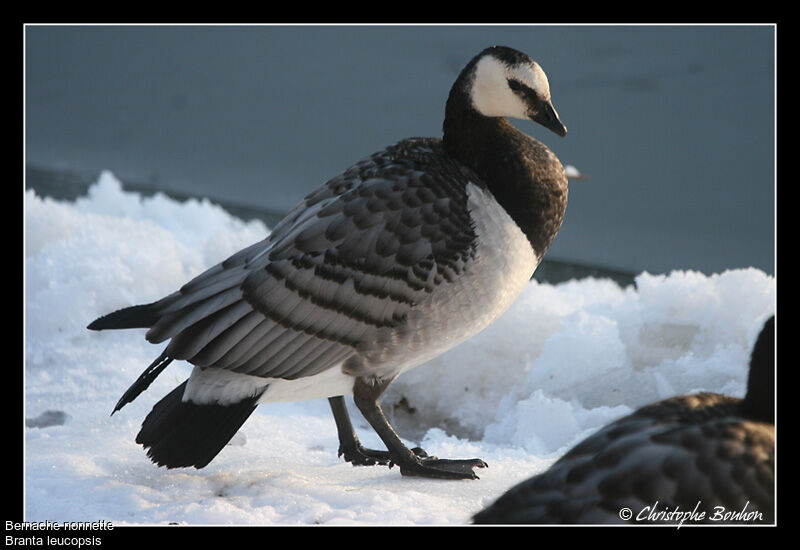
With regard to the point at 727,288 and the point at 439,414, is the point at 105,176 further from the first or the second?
the point at 727,288

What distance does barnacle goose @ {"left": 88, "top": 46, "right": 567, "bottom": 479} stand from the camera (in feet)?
11.3

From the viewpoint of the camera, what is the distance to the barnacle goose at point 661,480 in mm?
2396

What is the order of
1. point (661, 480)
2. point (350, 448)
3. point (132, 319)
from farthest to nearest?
point (350, 448) < point (132, 319) < point (661, 480)

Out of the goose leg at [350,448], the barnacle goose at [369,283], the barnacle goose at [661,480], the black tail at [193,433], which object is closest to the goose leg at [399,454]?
the barnacle goose at [369,283]

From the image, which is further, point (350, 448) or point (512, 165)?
point (350, 448)

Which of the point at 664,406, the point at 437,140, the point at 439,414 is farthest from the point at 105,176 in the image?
the point at 664,406

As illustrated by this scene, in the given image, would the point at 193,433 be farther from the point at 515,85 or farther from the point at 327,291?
the point at 515,85

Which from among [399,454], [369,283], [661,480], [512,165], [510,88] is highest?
[510,88]

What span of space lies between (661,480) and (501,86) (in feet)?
6.64

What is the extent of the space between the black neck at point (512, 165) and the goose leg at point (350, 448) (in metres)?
1.26

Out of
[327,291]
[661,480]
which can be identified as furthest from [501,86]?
[661,480]

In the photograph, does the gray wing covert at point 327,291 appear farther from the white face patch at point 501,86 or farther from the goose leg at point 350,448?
the goose leg at point 350,448

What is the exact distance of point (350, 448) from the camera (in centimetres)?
415

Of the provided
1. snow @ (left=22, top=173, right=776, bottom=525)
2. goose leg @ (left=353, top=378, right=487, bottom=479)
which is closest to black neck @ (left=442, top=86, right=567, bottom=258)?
goose leg @ (left=353, top=378, right=487, bottom=479)
